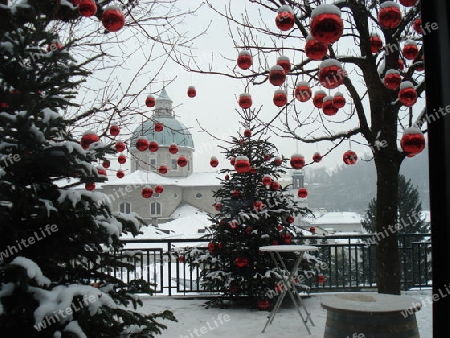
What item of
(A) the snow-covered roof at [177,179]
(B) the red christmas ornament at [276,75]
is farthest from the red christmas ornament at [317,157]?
(A) the snow-covered roof at [177,179]

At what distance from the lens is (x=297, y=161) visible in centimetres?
618

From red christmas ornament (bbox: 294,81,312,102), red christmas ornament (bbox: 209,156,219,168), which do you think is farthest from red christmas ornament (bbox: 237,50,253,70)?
red christmas ornament (bbox: 209,156,219,168)

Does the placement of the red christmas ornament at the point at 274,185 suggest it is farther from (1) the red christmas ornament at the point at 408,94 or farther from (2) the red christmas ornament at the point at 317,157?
(1) the red christmas ornament at the point at 408,94

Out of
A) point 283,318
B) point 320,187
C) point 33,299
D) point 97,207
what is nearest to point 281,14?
point 97,207

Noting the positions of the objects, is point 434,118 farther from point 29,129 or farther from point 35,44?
point 35,44

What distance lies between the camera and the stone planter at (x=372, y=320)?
10.2ft

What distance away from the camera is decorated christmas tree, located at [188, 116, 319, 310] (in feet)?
23.4

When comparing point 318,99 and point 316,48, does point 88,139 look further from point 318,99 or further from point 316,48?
point 318,99

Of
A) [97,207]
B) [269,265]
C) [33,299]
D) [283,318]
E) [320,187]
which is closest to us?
[33,299]

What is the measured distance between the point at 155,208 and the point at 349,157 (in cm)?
4626

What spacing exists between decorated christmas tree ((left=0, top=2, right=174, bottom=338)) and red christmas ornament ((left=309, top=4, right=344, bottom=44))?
5.59 feet

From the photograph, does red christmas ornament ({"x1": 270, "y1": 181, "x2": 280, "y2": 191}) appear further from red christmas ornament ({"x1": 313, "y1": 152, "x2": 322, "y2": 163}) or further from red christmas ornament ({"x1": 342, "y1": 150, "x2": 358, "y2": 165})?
red christmas ornament ({"x1": 342, "y1": 150, "x2": 358, "y2": 165})

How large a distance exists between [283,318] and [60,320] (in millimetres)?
4807

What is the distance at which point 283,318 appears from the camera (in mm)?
6391
